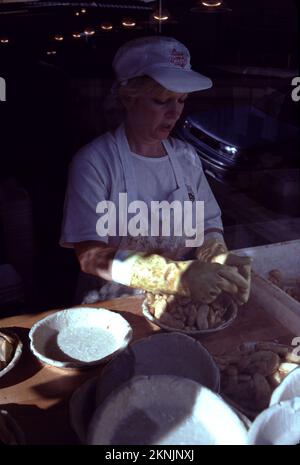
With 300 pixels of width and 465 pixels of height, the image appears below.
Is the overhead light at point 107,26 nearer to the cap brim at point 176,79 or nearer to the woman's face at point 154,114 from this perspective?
the woman's face at point 154,114

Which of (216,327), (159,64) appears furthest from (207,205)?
(216,327)

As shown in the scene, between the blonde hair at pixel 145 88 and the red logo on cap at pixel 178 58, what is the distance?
0.17m

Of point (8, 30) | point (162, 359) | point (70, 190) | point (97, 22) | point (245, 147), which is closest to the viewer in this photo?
point (162, 359)

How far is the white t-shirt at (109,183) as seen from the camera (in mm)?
2365

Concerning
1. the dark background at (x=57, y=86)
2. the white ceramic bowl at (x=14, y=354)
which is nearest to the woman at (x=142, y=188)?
the white ceramic bowl at (x=14, y=354)

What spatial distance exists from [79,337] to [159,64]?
146 centimetres

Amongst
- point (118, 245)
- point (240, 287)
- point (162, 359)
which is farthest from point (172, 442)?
point (118, 245)

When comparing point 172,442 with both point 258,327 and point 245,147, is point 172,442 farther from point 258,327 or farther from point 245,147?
point 245,147

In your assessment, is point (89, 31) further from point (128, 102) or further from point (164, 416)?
point (164, 416)

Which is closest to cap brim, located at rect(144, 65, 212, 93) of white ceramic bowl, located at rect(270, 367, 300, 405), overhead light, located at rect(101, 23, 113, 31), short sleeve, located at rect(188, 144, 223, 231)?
short sleeve, located at rect(188, 144, 223, 231)

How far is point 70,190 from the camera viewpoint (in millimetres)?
2434

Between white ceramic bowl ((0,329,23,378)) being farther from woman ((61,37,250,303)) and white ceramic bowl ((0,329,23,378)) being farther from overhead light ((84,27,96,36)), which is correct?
overhead light ((84,27,96,36))

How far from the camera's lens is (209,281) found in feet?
5.98

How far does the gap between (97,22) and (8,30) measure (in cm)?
102
